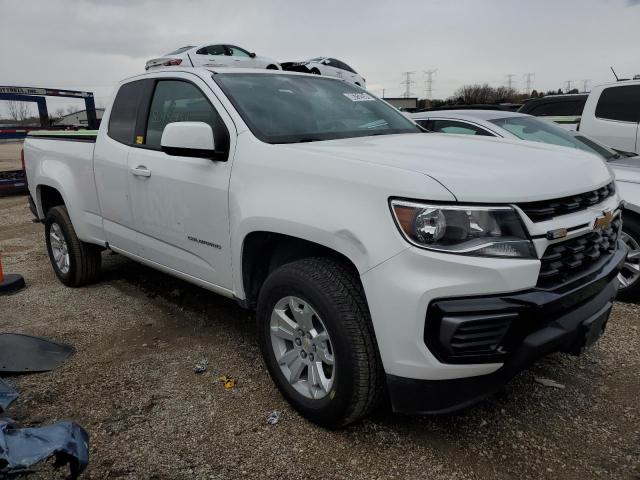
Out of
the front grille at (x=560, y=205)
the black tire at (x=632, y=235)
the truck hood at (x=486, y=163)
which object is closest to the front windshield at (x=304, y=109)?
the truck hood at (x=486, y=163)

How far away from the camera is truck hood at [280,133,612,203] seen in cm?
210

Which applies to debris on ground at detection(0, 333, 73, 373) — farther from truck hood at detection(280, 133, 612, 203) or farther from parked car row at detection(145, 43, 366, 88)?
parked car row at detection(145, 43, 366, 88)

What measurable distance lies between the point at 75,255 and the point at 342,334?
3490 mm

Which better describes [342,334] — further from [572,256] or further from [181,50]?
[181,50]

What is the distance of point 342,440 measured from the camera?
8.49 ft

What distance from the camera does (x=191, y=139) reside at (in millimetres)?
2924

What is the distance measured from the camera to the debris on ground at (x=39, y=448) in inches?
73.0

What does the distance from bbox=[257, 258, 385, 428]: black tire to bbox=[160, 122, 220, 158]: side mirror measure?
85 centimetres

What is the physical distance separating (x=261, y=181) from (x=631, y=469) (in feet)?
7.19

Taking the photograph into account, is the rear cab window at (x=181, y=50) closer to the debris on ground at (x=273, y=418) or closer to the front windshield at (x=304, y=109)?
the front windshield at (x=304, y=109)

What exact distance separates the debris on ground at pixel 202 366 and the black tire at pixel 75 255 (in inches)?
82.7

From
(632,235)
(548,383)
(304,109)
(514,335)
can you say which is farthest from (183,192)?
(632,235)

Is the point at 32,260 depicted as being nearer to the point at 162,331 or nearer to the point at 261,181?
the point at 162,331

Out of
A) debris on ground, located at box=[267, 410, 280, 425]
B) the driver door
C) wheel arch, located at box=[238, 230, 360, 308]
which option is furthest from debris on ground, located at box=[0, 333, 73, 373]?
debris on ground, located at box=[267, 410, 280, 425]
